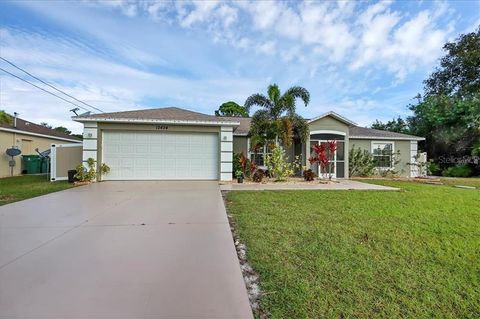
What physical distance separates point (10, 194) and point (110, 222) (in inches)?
229

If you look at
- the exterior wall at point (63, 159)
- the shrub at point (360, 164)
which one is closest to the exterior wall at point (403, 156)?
the shrub at point (360, 164)

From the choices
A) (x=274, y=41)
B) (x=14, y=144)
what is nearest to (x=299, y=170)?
(x=274, y=41)

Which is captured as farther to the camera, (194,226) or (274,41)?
(274,41)

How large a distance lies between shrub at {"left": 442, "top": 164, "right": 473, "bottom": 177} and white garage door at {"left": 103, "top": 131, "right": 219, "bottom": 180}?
1761cm

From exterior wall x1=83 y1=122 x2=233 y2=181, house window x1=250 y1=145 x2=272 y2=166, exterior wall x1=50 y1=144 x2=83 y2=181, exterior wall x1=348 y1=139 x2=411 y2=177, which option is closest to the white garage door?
exterior wall x1=83 y1=122 x2=233 y2=181

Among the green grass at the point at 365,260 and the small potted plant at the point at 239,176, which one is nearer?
the green grass at the point at 365,260

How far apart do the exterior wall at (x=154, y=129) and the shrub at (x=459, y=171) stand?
1700 centimetres

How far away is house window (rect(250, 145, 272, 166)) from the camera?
15.2 metres

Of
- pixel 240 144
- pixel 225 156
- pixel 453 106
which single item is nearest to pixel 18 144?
pixel 225 156

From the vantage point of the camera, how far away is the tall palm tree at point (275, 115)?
13.1 m

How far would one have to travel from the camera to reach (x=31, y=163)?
17703mm

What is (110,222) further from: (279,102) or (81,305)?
(279,102)

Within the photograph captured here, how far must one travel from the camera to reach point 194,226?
4.86 metres

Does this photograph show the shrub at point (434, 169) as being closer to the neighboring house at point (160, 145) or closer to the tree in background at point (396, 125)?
the tree in background at point (396, 125)
